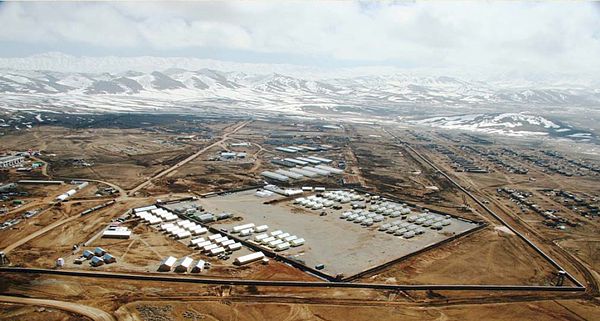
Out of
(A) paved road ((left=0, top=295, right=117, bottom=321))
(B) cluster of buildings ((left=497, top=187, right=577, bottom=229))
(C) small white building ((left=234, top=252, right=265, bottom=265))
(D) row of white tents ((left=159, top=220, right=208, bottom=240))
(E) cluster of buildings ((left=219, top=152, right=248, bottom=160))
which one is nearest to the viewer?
(A) paved road ((left=0, top=295, right=117, bottom=321))

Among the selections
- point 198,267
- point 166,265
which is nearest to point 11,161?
point 166,265

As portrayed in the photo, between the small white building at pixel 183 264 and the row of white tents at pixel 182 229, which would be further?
the row of white tents at pixel 182 229

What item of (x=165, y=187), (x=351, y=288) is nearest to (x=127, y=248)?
(x=351, y=288)

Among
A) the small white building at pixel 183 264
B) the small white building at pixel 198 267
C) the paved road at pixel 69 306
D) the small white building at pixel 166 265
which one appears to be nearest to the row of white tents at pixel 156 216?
the small white building at pixel 183 264

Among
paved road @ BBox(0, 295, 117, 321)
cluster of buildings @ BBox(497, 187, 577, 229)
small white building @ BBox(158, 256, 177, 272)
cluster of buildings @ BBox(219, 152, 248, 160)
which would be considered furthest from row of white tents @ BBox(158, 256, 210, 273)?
cluster of buildings @ BBox(219, 152, 248, 160)

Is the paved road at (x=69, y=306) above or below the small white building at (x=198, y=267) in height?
below

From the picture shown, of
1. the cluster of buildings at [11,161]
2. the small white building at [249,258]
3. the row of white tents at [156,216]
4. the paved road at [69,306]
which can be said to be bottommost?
the paved road at [69,306]

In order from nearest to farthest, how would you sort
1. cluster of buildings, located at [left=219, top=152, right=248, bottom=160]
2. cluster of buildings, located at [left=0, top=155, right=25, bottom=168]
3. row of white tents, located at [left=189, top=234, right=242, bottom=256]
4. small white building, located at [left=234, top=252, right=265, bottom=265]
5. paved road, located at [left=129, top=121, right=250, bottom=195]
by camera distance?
small white building, located at [left=234, top=252, right=265, bottom=265] < row of white tents, located at [left=189, top=234, right=242, bottom=256] < paved road, located at [left=129, top=121, right=250, bottom=195] < cluster of buildings, located at [left=0, top=155, right=25, bottom=168] < cluster of buildings, located at [left=219, top=152, right=248, bottom=160]

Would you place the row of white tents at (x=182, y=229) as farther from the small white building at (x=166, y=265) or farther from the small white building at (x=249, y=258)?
the small white building at (x=249, y=258)

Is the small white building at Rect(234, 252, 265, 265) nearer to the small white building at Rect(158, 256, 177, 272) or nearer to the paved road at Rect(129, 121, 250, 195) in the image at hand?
the small white building at Rect(158, 256, 177, 272)
